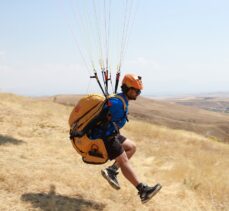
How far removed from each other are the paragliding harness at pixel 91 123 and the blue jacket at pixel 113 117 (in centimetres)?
6

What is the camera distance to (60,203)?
290 inches

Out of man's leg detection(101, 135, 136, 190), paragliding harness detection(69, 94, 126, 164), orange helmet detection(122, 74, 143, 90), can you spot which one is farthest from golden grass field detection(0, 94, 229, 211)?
orange helmet detection(122, 74, 143, 90)

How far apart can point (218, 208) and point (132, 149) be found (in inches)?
123

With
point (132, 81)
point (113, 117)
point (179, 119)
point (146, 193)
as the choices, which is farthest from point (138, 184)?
point (179, 119)

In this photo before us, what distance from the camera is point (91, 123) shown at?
7.11m

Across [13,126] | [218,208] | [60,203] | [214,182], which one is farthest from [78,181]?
[13,126]

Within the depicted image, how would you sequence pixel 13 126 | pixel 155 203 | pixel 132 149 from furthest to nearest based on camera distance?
pixel 13 126 < pixel 155 203 < pixel 132 149

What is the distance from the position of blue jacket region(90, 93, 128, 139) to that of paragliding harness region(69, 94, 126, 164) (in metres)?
0.06

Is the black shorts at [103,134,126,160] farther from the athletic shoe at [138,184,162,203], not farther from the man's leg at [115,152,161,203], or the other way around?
the athletic shoe at [138,184,162,203]

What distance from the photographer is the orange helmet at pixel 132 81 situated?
725cm

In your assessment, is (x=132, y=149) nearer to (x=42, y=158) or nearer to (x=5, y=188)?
(x=5, y=188)

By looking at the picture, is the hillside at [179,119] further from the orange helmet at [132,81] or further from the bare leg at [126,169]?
the bare leg at [126,169]

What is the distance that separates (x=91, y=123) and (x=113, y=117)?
470 millimetres

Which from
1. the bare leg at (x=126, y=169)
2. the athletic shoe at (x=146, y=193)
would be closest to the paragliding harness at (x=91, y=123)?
the bare leg at (x=126, y=169)
